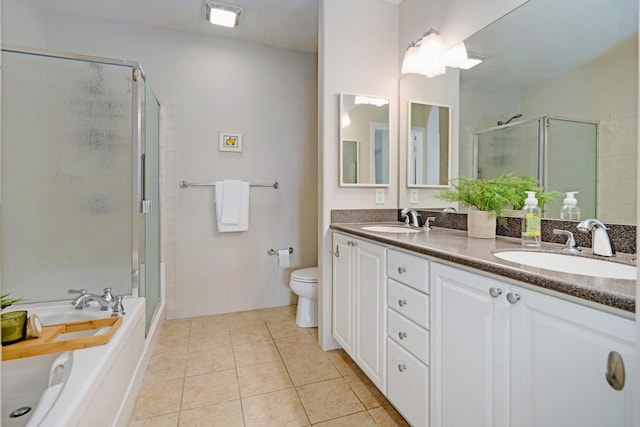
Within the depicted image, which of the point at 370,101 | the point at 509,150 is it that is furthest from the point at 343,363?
the point at 370,101

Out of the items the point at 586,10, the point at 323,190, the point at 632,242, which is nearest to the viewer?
the point at 632,242

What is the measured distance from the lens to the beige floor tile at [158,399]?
162 cm

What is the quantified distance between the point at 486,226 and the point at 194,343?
6.64 ft

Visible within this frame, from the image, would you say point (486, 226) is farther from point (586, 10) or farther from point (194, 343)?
point (194, 343)

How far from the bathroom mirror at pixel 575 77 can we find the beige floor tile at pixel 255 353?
5.78ft

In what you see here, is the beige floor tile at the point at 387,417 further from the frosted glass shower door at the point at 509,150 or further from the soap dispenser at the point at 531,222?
the frosted glass shower door at the point at 509,150

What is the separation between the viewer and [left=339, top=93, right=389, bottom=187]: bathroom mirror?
2.25m

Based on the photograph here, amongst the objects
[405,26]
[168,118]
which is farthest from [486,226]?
[168,118]

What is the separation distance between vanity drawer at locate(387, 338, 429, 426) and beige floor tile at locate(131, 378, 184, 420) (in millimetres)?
1066

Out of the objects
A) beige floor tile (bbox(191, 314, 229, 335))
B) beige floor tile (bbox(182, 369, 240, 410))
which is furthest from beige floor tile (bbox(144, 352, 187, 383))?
beige floor tile (bbox(191, 314, 229, 335))

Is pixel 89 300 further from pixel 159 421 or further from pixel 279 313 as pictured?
pixel 279 313

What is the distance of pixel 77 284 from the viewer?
6.40ft

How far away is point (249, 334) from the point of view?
2480 mm

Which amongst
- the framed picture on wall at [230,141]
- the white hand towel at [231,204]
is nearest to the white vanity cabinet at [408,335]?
the white hand towel at [231,204]
